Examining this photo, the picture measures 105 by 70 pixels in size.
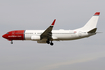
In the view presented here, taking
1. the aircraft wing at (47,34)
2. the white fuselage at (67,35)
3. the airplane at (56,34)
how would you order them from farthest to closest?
the white fuselage at (67,35), the airplane at (56,34), the aircraft wing at (47,34)

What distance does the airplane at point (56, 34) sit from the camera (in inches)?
2707

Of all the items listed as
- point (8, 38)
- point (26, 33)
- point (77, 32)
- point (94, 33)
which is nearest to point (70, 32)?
point (77, 32)

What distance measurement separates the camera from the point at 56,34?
70.1 meters

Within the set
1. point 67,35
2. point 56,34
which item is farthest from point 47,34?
point 67,35

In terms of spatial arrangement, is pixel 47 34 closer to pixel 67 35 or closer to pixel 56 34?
pixel 56 34

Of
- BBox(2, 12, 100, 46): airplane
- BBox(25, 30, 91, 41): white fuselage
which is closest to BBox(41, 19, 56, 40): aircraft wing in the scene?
BBox(2, 12, 100, 46): airplane

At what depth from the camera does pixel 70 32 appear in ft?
229

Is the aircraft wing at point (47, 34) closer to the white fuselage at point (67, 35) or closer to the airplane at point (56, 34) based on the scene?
the airplane at point (56, 34)

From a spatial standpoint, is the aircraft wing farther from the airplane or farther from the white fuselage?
the white fuselage

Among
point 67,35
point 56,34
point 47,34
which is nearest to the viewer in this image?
point 47,34

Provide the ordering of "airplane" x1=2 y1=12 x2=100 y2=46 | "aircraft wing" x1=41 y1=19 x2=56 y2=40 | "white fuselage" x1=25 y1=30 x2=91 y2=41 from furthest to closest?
1. "white fuselage" x1=25 y1=30 x2=91 y2=41
2. "airplane" x1=2 y1=12 x2=100 y2=46
3. "aircraft wing" x1=41 y1=19 x2=56 y2=40

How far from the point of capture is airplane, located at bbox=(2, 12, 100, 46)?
68.8 meters

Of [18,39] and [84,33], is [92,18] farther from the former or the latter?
[18,39]

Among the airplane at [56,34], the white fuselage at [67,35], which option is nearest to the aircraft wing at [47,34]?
the airplane at [56,34]
